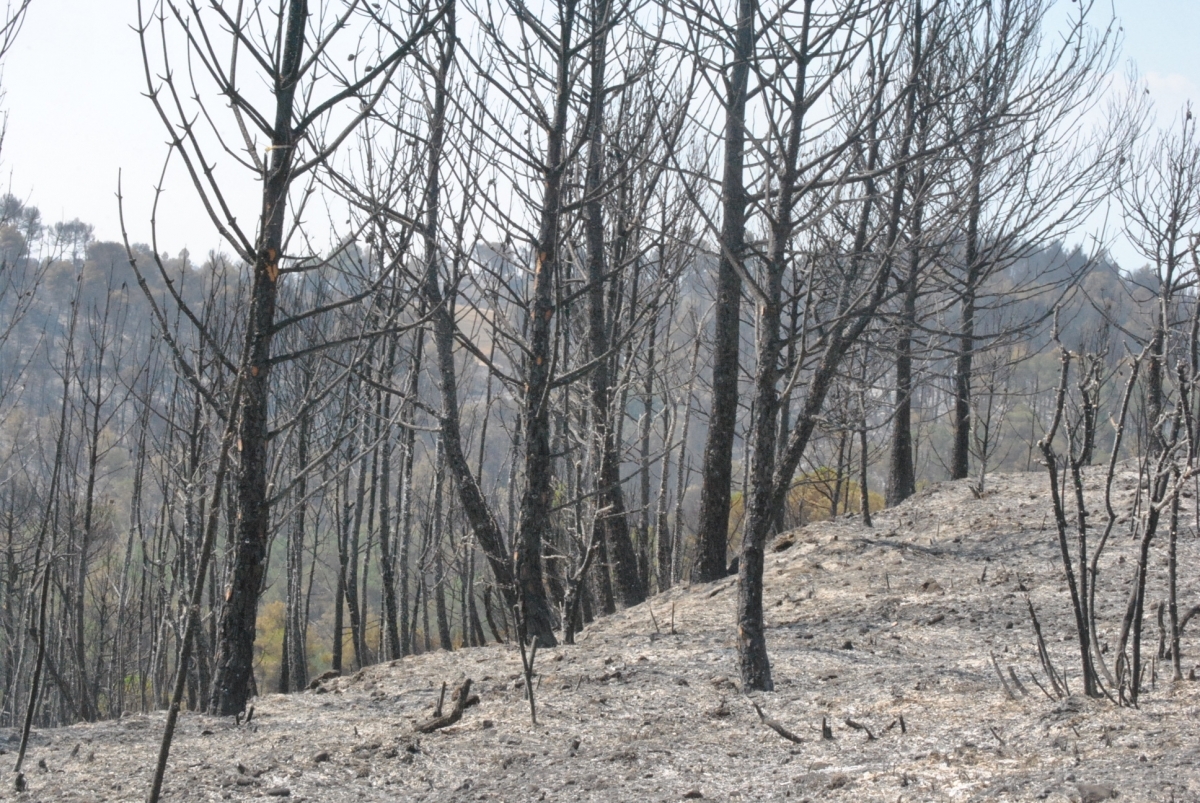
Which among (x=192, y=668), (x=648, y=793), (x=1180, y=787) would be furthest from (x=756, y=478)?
(x=192, y=668)

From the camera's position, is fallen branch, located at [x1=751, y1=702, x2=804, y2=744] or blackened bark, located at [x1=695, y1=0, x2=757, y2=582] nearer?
fallen branch, located at [x1=751, y1=702, x2=804, y2=744]

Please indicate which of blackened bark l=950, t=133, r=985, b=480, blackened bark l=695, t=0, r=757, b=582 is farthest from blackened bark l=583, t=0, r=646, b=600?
blackened bark l=950, t=133, r=985, b=480

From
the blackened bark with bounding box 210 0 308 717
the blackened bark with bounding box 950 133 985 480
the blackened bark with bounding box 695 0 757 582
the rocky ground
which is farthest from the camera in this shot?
the blackened bark with bounding box 950 133 985 480

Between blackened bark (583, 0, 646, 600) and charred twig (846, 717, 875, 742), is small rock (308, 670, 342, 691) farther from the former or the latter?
charred twig (846, 717, 875, 742)

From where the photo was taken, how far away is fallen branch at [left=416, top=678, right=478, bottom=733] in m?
4.04

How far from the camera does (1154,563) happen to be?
249 inches

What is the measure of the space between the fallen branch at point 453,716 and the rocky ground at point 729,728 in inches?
2.6

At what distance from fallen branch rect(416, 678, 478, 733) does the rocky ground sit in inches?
2.6

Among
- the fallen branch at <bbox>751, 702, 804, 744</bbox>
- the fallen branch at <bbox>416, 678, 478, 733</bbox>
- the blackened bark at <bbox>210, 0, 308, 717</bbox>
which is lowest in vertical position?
the fallen branch at <bbox>416, 678, 478, 733</bbox>

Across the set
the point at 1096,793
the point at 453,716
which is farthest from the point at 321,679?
the point at 1096,793

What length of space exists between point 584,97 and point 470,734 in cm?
447

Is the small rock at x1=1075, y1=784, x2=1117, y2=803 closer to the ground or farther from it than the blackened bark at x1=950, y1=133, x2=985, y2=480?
closer to the ground

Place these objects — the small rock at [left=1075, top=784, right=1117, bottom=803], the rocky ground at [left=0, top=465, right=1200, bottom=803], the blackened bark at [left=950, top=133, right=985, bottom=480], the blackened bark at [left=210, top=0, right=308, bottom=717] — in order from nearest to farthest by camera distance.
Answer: the small rock at [left=1075, top=784, right=1117, bottom=803]
the rocky ground at [left=0, top=465, right=1200, bottom=803]
the blackened bark at [left=210, top=0, right=308, bottom=717]
the blackened bark at [left=950, top=133, right=985, bottom=480]

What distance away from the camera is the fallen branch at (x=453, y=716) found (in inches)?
159
